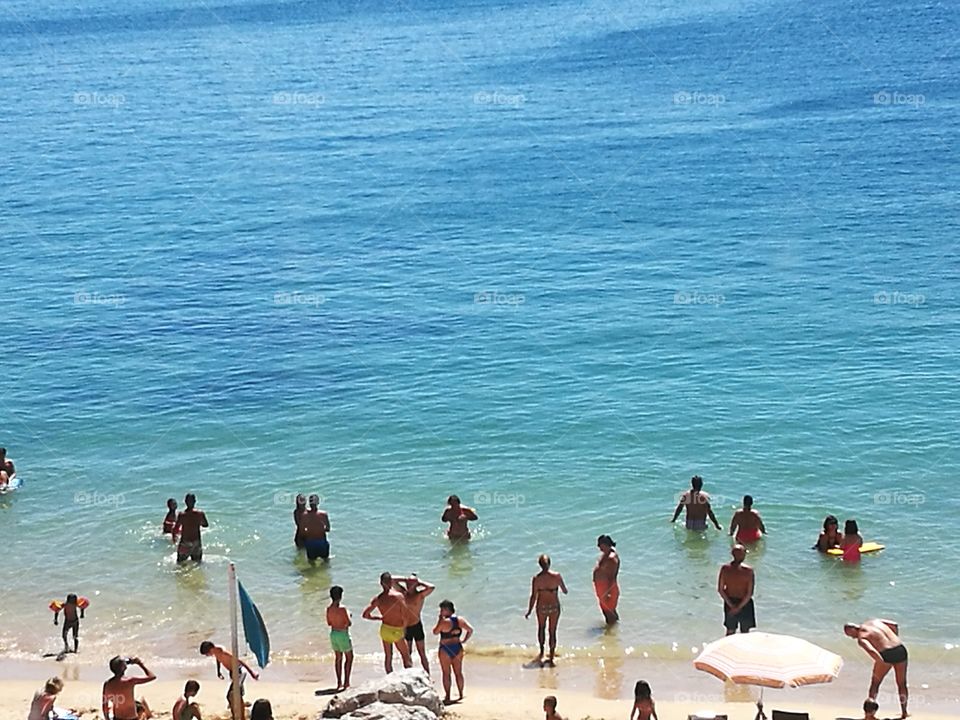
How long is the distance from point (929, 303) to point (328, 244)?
2010 cm

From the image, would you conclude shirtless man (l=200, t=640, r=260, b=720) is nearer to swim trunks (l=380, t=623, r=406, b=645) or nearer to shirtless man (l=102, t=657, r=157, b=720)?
shirtless man (l=102, t=657, r=157, b=720)

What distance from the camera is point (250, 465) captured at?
89.8 feet

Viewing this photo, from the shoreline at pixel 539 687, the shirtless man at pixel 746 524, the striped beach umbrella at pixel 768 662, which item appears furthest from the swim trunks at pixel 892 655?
the shirtless man at pixel 746 524

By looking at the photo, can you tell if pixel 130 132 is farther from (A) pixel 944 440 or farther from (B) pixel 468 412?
(A) pixel 944 440

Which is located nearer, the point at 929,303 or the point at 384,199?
the point at 929,303

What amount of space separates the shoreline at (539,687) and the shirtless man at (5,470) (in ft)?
25.5

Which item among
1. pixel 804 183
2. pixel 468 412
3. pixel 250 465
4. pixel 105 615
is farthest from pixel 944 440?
pixel 804 183

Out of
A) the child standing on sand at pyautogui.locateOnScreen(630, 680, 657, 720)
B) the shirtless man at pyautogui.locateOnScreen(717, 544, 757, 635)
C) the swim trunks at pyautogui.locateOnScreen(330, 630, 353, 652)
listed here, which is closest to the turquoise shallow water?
the shirtless man at pyautogui.locateOnScreen(717, 544, 757, 635)

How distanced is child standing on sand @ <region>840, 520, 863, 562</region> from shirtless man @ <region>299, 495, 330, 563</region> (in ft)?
27.2

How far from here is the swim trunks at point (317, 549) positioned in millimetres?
22438

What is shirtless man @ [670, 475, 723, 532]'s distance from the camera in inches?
898

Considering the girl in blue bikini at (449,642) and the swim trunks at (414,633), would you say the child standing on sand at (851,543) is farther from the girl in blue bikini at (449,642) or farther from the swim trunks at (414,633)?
the swim trunks at (414,633)

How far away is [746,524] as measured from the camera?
2216cm

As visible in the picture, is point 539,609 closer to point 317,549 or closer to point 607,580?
point 607,580
